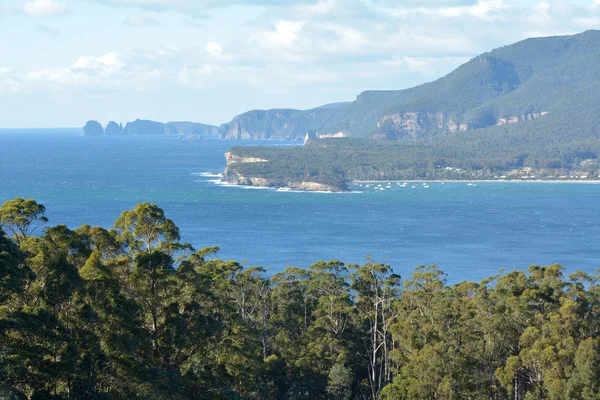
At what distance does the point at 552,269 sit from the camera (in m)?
33.8

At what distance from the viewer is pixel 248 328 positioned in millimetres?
30453

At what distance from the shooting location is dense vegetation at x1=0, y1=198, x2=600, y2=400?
18.8 metres

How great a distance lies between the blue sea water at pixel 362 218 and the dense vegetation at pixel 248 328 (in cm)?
Answer: 3141

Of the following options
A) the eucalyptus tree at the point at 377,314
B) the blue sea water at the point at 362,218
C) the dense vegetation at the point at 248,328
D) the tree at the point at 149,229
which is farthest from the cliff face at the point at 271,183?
the tree at the point at 149,229

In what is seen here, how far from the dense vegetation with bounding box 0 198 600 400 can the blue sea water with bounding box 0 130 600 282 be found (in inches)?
1237

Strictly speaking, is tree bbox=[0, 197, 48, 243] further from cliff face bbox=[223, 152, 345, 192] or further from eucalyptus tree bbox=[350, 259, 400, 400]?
cliff face bbox=[223, 152, 345, 192]

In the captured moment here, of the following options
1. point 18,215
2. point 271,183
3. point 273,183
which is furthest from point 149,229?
point 271,183

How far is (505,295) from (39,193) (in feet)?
406

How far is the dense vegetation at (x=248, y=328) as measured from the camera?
1880 centimetres

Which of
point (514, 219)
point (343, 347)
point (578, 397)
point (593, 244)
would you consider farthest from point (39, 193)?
point (578, 397)

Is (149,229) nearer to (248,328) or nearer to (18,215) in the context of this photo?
(18,215)

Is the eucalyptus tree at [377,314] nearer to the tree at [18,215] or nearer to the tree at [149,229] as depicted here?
the tree at [149,229]

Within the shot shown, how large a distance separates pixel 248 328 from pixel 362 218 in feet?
313

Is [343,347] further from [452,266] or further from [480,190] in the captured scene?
[480,190]
